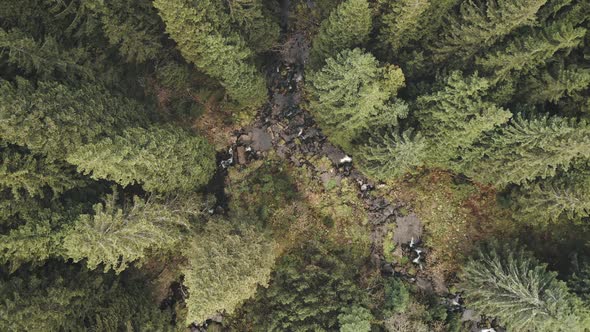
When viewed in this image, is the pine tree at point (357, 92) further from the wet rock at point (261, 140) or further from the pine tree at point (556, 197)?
the pine tree at point (556, 197)

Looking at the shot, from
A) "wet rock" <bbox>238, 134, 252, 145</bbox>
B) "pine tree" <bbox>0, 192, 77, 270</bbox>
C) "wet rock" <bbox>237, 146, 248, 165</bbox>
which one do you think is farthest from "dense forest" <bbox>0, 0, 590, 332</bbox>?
"wet rock" <bbox>238, 134, 252, 145</bbox>

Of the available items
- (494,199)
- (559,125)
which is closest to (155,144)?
(559,125)

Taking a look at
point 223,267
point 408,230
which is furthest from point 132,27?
point 408,230

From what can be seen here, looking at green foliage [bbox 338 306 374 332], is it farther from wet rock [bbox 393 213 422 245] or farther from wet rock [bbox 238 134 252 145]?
wet rock [bbox 238 134 252 145]

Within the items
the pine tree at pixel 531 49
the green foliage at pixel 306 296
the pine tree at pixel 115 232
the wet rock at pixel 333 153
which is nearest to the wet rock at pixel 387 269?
the green foliage at pixel 306 296

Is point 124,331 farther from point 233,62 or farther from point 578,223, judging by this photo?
point 578,223

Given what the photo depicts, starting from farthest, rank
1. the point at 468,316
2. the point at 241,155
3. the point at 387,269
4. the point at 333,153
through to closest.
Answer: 1. the point at 241,155
2. the point at 333,153
3. the point at 387,269
4. the point at 468,316

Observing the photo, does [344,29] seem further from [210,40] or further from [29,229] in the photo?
[29,229]
